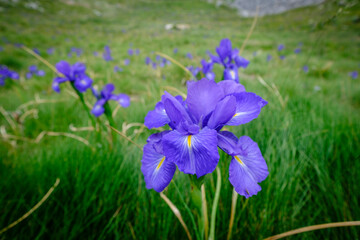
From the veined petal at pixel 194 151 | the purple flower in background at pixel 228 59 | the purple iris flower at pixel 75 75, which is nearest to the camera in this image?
the veined petal at pixel 194 151

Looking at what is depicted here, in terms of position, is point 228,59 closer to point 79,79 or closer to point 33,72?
point 79,79

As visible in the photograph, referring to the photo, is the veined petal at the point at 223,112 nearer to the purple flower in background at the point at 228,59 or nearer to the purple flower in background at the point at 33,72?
the purple flower in background at the point at 228,59

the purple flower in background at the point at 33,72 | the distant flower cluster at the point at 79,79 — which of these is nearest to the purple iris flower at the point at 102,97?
the distant flower cluster at the point at 79,79

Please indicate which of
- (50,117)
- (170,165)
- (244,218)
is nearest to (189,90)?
(170,165)

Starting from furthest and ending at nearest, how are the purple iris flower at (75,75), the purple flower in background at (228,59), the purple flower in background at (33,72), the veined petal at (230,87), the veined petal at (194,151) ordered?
the purple flower in background at (33,72)
the purple iris flower at (75,75)
the purple flower in background at (228,59)
the veined petal at (230,87)
the veined petal at (194,151)

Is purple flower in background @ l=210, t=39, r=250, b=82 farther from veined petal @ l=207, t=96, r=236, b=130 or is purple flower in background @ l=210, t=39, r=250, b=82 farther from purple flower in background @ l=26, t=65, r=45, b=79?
purple flower in background @ l=26, t=65, r=45, b=79

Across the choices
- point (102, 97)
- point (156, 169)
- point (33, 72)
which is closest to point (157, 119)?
point (156, 169)

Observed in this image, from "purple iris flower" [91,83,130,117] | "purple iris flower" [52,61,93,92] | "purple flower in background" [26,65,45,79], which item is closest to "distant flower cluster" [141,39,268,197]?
"purple iris flower" [91,83,130,117]
